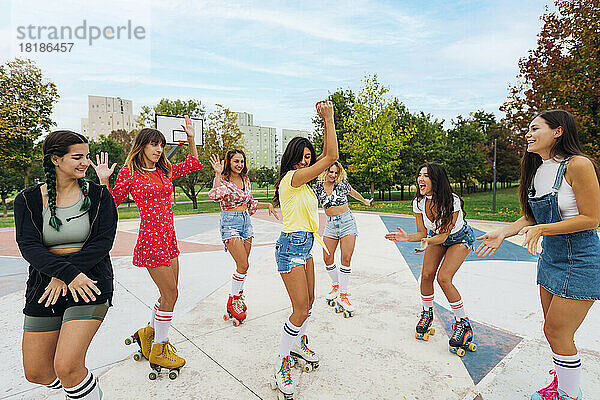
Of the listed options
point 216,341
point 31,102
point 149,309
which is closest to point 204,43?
point 31,102

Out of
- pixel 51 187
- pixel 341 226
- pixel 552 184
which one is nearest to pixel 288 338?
pixel 341 226

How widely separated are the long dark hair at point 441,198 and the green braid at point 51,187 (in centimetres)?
329

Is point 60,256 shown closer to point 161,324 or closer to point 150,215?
point 150,215

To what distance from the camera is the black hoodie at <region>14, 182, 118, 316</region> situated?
6.68 ft

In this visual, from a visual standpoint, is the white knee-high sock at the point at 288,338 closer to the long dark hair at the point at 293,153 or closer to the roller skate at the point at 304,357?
the roller skate at the point at 304,357

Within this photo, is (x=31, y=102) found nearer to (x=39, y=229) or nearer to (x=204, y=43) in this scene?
(x=204, y=43)

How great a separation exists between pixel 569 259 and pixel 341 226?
8.65 ft

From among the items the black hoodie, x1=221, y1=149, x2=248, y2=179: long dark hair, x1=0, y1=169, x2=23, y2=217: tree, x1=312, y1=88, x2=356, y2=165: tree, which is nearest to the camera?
the black hoodie

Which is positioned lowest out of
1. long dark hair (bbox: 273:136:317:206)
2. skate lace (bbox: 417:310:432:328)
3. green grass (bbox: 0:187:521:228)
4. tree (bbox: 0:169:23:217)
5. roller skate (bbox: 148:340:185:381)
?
green grass (bbox: 0:187:521:228)

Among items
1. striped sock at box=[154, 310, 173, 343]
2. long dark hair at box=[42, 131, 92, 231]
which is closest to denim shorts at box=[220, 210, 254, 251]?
striped sock at box=[154, 310, 173, 343]

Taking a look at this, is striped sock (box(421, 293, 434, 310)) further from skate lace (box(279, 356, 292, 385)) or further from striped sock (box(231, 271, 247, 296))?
striped sock (box(231, 271, 247, 296))

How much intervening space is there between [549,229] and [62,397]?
3991 millimetres

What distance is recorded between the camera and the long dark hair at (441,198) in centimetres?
338

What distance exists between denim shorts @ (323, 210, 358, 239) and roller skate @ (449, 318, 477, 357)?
1725mm
